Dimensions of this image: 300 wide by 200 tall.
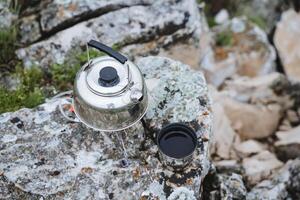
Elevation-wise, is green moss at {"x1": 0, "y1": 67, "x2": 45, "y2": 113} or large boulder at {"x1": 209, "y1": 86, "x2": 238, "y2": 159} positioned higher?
green moss at {"x1": 0, "y1": 67, "x2": 45, "y2": 113}

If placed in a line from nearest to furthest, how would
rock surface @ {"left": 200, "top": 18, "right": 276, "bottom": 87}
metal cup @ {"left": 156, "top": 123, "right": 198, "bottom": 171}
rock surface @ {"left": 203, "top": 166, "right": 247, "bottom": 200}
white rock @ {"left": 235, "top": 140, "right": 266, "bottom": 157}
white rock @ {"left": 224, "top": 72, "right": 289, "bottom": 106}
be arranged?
metal cup @ {"left": 156, "top": 123, "right": 198, "bottom": 171}
rock surface @ {"left": 203, "top": 166, "right": 247, "bottom": 200}
white rock @ {"left": 235, "top": 140, "right": 266, "bottom": 157}
white rock @ {"left": 224, "top": 72, "right": 289, "bottom": 106}
rock surface @ {"left": 200, "top": 18, "right": 276, "bottom": 87}

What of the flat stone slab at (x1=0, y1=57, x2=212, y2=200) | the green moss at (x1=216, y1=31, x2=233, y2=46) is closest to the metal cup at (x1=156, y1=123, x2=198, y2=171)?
the flat stone slab at (x1=0, y1=57, x2=212, y2=200)

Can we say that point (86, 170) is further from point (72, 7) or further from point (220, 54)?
point (220, 54)

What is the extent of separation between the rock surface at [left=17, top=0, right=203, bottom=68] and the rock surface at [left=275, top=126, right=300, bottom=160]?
175cm

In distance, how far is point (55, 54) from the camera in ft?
18.5

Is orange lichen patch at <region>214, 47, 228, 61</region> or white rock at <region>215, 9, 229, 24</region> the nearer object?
orange lichen patch at <region>214, 47, 228, 61</region>

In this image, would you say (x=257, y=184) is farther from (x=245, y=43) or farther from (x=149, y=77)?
(x=245, y=43)

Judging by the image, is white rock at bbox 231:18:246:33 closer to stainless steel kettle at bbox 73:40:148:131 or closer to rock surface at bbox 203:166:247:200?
rock surface at bbox 203:166:247:200

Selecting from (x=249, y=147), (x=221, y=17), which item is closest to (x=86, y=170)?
(x=249, y=147)

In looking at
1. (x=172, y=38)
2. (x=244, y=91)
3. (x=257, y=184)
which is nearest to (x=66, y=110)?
(x=172, y=38)

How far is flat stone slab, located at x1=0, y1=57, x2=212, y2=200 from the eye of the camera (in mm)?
4309

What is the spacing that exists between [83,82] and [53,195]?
0.98 m

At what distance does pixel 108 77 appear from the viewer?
160 inches

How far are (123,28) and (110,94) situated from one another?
1883 millimetres
